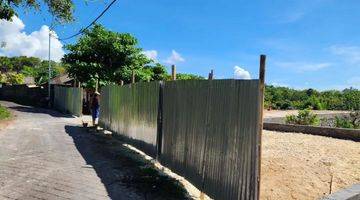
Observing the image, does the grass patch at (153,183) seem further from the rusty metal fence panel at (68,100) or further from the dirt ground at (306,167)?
the rusty metal fence panel at (68,100)

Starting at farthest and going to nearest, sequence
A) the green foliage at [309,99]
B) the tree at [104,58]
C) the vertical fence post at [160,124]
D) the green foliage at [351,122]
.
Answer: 1. the green foliage at [309,99]
2. the tree at [104,58]
3. the green foliage at [351,122]
4. the vertical fence post at [160,124]

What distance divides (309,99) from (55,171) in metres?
42.5

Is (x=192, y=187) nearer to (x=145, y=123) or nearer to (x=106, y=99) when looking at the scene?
(x=145, y=123)

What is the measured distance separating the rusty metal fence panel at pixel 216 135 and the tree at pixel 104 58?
23.3 m

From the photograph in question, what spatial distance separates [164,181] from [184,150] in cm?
71

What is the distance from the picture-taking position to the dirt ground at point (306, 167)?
896 cm

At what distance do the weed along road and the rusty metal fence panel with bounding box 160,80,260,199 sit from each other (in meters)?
0.90

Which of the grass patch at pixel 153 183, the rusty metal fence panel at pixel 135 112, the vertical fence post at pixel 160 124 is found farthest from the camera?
the rusty metal fence panel at pixel 135 112

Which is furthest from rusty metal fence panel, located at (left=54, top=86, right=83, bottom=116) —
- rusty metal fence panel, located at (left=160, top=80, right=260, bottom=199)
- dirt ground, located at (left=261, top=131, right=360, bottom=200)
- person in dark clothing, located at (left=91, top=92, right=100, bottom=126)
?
rusty metal fence panel, located at (left=160, top=80, right=260, bottom=199)

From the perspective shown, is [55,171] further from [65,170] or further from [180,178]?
[180,178]

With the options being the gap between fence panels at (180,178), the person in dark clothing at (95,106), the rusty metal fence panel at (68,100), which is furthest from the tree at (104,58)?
the gap between fence panels at (180,178)

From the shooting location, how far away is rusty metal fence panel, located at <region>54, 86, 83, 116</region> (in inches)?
1138

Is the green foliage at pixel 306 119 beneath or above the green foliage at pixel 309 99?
beneath

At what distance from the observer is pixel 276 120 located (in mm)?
25594
